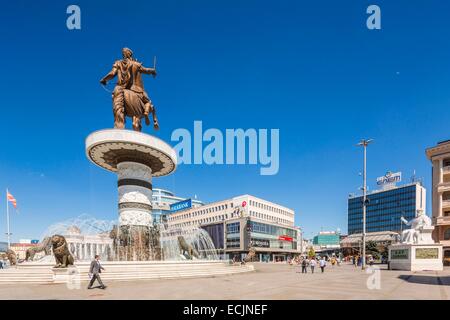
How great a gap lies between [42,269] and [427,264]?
104 feet

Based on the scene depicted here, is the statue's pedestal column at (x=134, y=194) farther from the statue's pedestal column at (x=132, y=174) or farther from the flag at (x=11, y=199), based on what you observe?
the flag at (x=11, y=199)

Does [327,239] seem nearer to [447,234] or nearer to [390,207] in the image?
[390,207]

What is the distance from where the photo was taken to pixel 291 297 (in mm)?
11414

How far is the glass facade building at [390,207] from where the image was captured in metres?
119

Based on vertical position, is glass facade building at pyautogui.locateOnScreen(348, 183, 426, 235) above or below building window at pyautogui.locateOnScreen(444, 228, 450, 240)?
below

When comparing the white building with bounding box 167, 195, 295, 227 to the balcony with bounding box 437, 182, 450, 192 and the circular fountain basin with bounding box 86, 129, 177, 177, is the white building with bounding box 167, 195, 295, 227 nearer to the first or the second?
the balcony with bounding box 437, 182, 450, 192

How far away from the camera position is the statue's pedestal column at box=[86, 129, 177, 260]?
22391mm

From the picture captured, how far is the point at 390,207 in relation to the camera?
128875 mm

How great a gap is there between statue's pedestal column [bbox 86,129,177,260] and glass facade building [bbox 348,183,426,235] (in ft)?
368

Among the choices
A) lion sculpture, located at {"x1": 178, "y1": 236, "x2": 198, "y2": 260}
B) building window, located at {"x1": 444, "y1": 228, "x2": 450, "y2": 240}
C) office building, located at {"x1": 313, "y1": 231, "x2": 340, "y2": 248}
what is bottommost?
office building, located at {"x1": 313, "y1": 231, "x2": 340, "y2": 248}

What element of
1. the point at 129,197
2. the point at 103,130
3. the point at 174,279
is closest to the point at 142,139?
the point at 103,130

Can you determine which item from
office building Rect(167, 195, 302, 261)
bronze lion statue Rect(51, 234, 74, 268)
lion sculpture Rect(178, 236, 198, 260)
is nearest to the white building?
office building Rect(167, 195, 302, 261)

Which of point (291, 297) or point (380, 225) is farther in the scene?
point (380, 225)

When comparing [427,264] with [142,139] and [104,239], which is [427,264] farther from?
[104,239]
